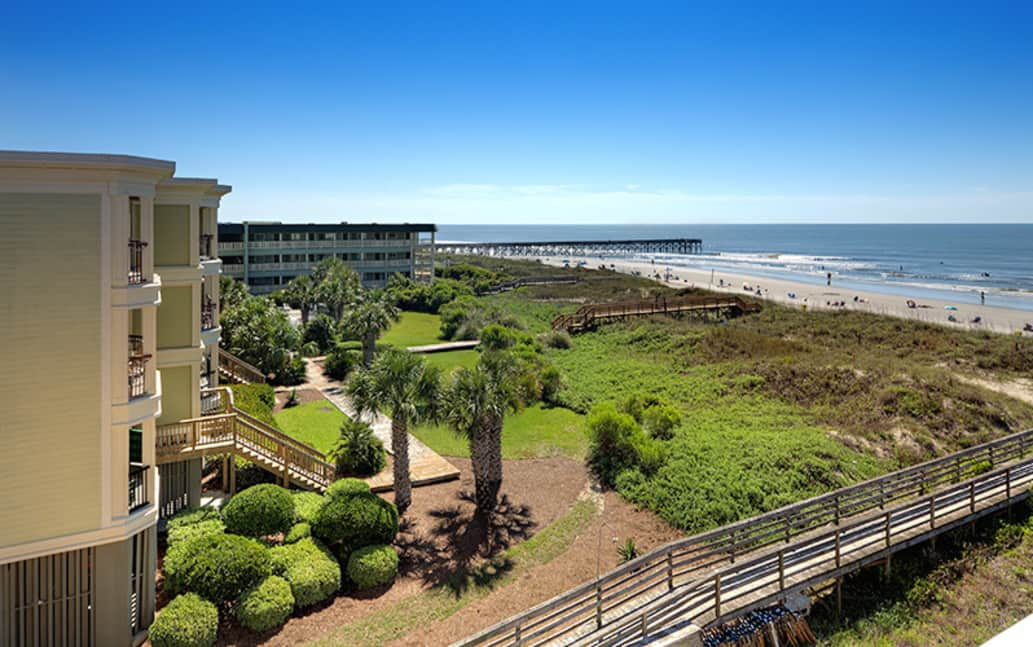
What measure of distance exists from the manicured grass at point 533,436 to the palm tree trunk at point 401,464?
3.29 metres

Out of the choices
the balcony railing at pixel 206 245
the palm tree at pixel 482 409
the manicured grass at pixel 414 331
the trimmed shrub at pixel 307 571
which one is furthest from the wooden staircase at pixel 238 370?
the trimmed shrub at pixel 307 571

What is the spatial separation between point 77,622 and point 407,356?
9300 millimetres

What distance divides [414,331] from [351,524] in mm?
35210

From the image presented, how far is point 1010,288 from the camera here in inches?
3177

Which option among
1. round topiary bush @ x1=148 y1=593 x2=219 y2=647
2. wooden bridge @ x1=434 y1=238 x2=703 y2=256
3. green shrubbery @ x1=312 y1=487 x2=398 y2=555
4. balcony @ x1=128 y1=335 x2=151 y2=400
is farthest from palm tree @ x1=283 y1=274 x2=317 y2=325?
wooden bridge @ x1=434 y1=238 x2=703 y2=256

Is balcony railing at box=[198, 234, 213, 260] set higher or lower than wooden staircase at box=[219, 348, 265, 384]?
higher

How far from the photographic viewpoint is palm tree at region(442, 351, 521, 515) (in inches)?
690

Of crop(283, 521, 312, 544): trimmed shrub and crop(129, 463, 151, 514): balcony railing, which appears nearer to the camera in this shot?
crop(129, 463, 151, 514): balcony railing

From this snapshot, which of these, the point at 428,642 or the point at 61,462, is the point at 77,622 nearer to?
the point at 61,462

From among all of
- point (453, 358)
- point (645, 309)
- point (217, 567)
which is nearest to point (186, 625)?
point (217, 567)

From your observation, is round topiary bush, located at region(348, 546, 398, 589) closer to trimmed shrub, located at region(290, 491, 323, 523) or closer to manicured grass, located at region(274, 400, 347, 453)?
trimmed shrub, located at region(290, 491, 323, 523)

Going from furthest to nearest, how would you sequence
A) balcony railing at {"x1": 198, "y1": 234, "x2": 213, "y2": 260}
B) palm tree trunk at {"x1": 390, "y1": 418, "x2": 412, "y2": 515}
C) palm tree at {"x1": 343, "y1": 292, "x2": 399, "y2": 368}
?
palm tree at {"x1": 343, "y1": 292, "x2": 399, "y2": 368} → balcony railing at {"x1": 198, "y1": 234, "x2": 213, "y2": 260} → palm tree trunk at {"x1": 390, "y1": 418, "x2": 412, "y2": 515}

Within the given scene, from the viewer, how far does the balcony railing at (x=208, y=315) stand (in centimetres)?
1880

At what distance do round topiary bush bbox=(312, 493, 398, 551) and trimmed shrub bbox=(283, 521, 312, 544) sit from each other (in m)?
0.21
